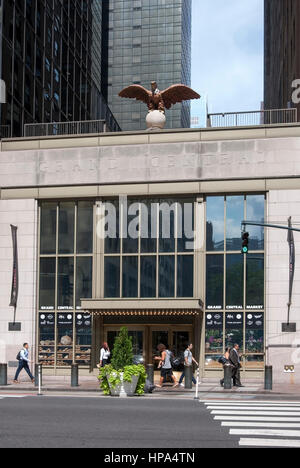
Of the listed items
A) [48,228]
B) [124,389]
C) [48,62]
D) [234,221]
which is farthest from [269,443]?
[48,62]

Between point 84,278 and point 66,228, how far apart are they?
2462mm

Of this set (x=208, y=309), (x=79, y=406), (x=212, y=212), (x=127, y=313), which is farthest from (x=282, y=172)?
(x=79, y=406)

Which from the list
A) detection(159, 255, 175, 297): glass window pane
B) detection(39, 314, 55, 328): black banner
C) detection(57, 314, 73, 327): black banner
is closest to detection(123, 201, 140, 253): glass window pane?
detection(159, 255, 175, 297): glass window pane

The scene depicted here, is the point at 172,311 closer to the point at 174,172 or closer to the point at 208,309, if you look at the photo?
the point at 208,309

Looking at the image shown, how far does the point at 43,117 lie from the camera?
57.5m

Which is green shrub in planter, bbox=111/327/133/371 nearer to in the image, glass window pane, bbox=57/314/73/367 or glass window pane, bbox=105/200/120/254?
glass window pane, bbox=57/314/73/367

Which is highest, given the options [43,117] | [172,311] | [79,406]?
[43,117]

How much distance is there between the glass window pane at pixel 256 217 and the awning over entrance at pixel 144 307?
356 cm

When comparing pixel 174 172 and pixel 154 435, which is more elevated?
pixel 174 172

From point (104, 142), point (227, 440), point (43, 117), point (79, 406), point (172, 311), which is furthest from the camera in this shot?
point (43, 117)

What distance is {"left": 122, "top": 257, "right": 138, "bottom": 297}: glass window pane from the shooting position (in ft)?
112

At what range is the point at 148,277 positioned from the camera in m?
34.1

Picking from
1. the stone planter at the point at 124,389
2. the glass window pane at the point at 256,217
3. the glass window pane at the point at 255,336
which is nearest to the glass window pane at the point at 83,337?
the glass window pane at the point at 255,336
